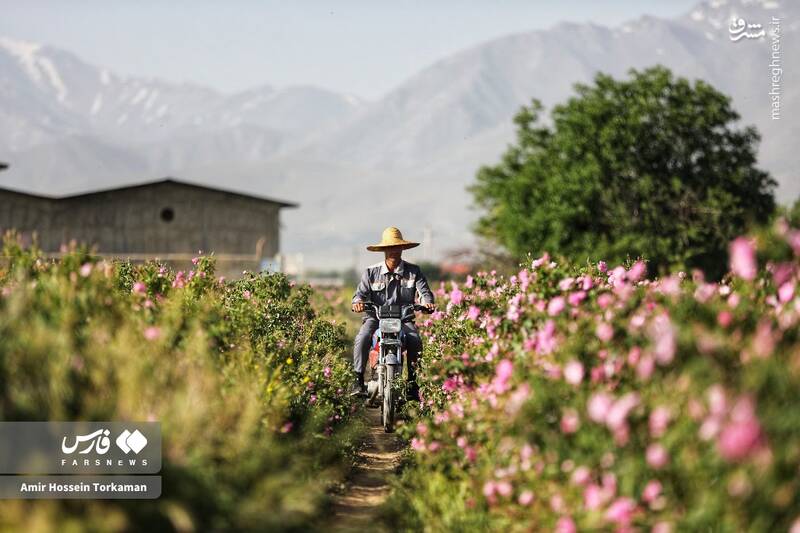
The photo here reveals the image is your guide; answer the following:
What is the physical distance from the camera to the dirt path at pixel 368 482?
293 inches

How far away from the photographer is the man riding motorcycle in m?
11.4

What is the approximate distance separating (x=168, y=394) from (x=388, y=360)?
17.4 ft

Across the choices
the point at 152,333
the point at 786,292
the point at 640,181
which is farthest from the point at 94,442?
the point at 640,181

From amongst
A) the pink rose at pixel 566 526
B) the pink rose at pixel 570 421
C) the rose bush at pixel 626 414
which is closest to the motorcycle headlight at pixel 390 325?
the rose bush at pixel 626 414

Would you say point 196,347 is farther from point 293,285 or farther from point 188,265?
point 188,265

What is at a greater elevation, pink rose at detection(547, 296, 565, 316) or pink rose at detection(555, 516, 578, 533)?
pink rose at detection(547, 296, 565, 316)

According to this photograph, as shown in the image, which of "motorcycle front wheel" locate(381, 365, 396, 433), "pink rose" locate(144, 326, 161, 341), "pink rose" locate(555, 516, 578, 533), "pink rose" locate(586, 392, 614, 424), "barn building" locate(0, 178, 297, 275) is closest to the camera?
"pink rose" locate(586, 392, 614, 424)

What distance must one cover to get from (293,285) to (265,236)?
112 ft

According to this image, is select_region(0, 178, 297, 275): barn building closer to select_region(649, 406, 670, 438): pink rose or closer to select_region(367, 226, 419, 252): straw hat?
select_region(367, 226, 419, 252): straw hat

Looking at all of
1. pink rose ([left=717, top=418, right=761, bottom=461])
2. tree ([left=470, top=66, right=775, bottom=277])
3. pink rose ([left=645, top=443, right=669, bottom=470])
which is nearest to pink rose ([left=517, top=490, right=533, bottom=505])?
pink rose ([left=645, top=443, right=669, bottom=470])

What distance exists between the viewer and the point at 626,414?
494 cm

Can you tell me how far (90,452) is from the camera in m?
5.64

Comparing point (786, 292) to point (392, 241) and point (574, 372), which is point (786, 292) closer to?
point (574, 372)

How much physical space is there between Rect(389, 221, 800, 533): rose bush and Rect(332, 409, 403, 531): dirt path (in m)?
0.38
